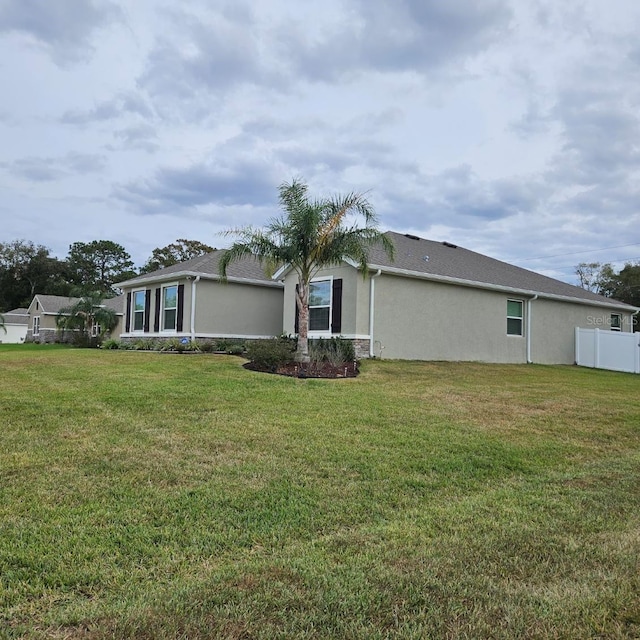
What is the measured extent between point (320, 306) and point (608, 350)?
11.3 metres

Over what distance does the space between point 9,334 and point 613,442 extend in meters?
50.6

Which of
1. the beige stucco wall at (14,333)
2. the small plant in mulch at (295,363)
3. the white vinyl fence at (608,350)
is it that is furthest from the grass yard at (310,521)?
the beige stucco wall at (14,333)

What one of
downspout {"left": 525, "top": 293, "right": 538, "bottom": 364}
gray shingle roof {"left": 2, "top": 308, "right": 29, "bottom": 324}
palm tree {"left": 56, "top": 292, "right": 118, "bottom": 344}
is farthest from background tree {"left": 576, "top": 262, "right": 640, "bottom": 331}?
gray shingle roof {"left": 2, "top": 308, "right": 29, "bottom": 324}

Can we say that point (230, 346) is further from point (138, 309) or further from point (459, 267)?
point (459, 267)

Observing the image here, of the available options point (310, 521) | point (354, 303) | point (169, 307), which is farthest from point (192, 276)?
point (310, 521)

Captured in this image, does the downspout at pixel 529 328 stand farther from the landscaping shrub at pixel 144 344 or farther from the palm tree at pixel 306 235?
the landscaping shrub at pixel 144 344

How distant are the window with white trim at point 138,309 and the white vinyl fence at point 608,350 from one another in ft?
58.5

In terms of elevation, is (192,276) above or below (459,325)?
above

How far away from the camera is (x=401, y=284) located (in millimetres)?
15492

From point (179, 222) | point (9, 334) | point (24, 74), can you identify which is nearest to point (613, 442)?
point (24, 74)

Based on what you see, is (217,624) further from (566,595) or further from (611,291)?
(611,291)

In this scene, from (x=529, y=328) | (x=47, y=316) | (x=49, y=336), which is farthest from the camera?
(x=47, y=316)

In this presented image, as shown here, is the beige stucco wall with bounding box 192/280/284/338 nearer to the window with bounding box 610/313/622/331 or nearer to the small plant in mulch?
the small plant in mulch

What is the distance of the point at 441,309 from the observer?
1630 cm
